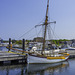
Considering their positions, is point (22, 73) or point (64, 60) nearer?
point (22, 73)

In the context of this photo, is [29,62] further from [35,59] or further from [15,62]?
[15,62]

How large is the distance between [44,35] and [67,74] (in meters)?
16.0

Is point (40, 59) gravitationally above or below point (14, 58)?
below

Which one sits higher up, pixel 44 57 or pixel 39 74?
pixel 44 57

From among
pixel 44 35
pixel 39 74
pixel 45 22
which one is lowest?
pixel 39 74

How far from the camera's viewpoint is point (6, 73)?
85.2ft

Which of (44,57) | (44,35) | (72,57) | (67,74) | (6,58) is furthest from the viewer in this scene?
(72,57)

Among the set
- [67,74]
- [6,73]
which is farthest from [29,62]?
[67,74]

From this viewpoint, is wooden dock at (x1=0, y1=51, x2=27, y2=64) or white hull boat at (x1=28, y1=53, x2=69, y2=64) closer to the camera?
wooden dock at (x1=0, y1=51, x2=27, y2=64)

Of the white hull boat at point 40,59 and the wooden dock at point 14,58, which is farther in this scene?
the white hull boat at point 40,59

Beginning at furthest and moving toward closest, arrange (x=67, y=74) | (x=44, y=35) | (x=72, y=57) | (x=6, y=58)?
(x=72, y=57), (x=44, y=35), (x=6, y=58), (x=67, y=74)

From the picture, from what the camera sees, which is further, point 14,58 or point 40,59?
point 40,59

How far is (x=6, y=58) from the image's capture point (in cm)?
3316

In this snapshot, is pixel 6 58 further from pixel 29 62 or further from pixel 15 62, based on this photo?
pixel 29 62
